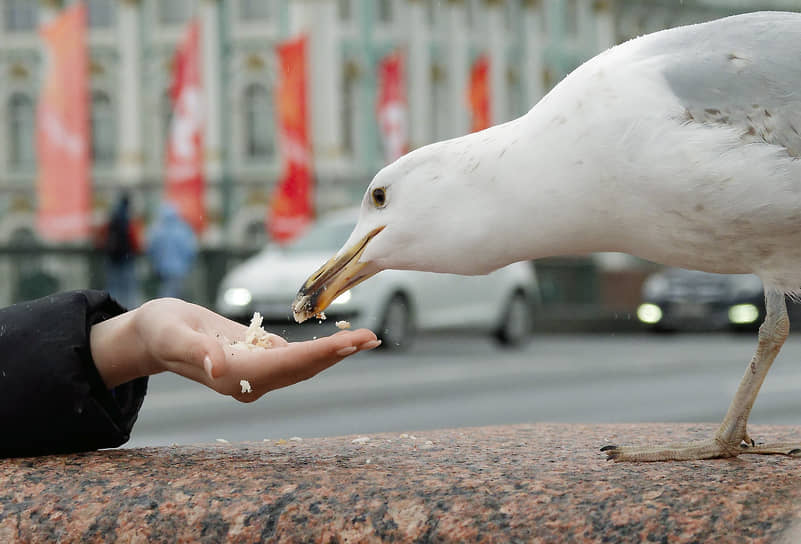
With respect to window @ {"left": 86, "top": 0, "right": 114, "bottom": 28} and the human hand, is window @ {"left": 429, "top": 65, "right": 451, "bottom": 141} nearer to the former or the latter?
window @ {"left": 86, "top": 0, "right": 114, "bottom": 28}

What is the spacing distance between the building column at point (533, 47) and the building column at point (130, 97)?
12149 millimetres

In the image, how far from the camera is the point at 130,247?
1738 centimetres

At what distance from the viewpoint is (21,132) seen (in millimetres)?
40875

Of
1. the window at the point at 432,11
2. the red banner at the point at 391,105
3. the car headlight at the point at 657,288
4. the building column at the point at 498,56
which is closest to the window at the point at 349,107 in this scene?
the window at the point at 432,11

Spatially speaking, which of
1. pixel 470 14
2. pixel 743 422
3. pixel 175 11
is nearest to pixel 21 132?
pixel 175 11

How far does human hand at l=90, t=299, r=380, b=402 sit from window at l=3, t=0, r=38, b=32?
40962 millimetres

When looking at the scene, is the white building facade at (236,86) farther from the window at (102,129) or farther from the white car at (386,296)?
the white car at (386,296)

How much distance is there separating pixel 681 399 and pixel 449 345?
6.46 metres

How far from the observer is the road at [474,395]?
27.3ft

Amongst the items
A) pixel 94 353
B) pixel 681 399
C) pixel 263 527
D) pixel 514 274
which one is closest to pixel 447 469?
pixel 263 527

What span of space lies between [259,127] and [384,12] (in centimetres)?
557

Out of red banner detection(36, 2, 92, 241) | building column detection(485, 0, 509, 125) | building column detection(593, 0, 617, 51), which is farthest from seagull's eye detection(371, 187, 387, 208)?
building column detection(485, 0, 509, 125)

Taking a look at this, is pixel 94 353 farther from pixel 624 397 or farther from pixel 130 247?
pixel 130 247

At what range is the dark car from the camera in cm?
1808
